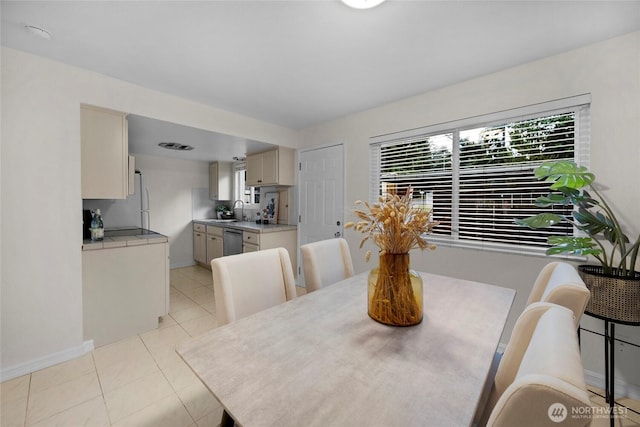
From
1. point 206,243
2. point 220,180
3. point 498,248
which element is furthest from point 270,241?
point 498,248

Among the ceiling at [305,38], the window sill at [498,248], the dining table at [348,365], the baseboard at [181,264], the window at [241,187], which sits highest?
the ceiling at [305,38]

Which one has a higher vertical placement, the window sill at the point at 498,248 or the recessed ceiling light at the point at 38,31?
the recessed ceiling light at the point at 38,31

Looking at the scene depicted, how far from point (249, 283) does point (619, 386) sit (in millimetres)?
2548

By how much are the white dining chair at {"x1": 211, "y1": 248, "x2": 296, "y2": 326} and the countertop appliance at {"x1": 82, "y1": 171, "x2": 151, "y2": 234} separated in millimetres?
3528

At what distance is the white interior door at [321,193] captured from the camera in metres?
3.39

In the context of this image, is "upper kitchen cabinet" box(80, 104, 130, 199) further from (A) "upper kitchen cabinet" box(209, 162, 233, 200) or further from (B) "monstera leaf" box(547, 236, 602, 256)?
(B) "monstera leaf" box(547, 236, 602, 256)

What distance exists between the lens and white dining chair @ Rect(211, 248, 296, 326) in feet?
4.22

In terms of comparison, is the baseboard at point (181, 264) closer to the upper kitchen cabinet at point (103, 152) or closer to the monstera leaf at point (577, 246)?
the upper kitchen cabinet at point (103, 152)

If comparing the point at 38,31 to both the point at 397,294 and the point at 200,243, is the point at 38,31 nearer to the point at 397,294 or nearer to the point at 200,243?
the point at 397,294

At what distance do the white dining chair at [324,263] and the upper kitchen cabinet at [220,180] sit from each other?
3.80 meters

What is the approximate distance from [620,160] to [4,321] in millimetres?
4412

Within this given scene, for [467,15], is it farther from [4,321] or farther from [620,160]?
[4,321]

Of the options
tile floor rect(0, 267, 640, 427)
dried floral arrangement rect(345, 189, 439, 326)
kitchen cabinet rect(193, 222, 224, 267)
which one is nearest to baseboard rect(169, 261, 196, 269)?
kitchen cabinet rect(193, 222, 224, 267)

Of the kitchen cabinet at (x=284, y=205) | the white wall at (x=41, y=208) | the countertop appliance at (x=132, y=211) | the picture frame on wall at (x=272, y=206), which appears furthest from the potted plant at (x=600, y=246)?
the countertop appliance at (x=132, y=211)
